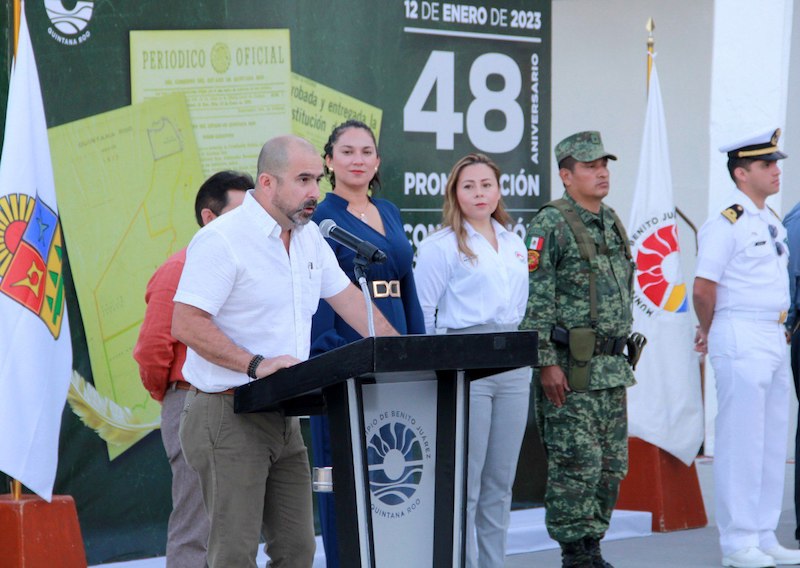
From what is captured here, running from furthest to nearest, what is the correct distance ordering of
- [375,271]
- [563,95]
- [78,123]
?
[563,95]
[78,123]
[375,271]

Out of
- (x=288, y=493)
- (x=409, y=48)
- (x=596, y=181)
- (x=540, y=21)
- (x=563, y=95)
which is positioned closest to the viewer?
(x=288, y=493)

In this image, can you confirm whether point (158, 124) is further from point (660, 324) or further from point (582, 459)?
point (660, 324)

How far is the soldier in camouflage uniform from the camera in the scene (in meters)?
5.25

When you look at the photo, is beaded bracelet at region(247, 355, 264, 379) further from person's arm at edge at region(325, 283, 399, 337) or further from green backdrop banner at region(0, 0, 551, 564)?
green backdrop banner at region(0, 0, 551, 564)

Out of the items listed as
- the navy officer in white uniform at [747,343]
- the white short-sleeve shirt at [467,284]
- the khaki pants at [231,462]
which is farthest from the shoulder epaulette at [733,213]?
the khaki pants at [231,462]

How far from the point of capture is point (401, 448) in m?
3.18

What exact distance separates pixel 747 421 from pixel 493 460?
1435 millimetres

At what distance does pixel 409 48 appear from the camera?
6.15 metres

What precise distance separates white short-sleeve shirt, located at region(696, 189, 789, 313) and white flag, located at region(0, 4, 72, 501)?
9.63ft

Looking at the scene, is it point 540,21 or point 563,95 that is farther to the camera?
point 563,95

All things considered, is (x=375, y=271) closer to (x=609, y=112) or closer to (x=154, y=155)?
(x=154, y=155)

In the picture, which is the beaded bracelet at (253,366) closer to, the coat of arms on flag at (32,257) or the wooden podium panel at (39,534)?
the coat of arms on flag at (32,257)

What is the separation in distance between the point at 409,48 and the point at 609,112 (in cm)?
408

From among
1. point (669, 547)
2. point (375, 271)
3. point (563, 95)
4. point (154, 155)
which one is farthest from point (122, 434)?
point (563, 95)
